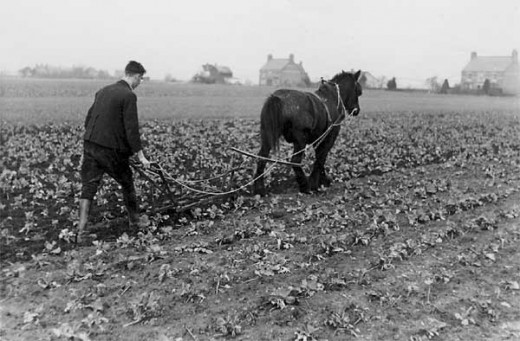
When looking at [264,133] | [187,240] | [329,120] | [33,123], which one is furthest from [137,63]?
[33,123]

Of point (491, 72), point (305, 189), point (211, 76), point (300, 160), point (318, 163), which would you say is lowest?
point (305, 189)

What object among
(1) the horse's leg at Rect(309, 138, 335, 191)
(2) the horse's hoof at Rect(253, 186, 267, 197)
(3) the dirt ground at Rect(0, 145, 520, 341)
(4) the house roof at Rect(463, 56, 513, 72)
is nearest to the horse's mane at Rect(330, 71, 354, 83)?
Result: (1) the horse's leg at Rect(309, 138, 335, 191)

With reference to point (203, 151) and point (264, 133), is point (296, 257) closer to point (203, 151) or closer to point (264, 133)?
point (264, 133)

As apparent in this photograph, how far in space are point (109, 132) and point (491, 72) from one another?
73852 mm

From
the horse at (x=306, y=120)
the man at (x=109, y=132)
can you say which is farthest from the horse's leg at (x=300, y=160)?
the man at (x=109, y=132)

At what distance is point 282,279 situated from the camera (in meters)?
5.36

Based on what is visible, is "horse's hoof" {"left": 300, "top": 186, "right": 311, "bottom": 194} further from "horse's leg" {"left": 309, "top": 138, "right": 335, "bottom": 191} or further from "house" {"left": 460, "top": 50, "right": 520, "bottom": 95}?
"house" {"left": 460, "top": 50, "right": 520, "bottom": 95}

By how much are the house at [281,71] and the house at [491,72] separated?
21723 mm

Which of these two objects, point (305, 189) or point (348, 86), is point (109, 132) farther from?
point (348, 86)

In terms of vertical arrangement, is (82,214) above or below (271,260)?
above

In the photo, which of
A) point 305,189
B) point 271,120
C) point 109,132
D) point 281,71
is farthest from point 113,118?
point 281,71

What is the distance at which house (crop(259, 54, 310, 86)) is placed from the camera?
217 feet

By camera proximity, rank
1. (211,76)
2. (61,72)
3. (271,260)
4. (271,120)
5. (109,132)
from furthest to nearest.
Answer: (211,76) < (61,72) < (271,120) < (109,132) < (271,260)

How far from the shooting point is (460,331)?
14.5 feet
